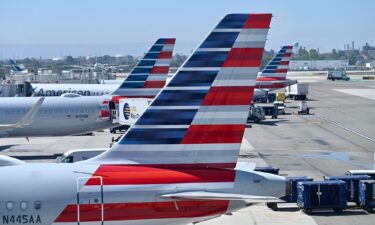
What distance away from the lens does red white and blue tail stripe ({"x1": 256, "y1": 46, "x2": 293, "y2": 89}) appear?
96.2 m

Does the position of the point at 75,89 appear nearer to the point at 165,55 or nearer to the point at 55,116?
the point at 165,55

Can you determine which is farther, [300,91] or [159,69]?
[300,91]

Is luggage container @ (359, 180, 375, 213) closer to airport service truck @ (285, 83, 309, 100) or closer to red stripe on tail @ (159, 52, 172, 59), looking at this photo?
red stripe on tail @ (159, 52, 172, 59)

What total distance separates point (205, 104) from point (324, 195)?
44.1ft

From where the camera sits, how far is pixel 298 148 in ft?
169

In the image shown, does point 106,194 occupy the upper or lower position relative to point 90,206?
upper

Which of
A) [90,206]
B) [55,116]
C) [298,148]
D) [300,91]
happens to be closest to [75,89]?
[55,116]

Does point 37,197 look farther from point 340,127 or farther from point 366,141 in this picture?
point 340,127

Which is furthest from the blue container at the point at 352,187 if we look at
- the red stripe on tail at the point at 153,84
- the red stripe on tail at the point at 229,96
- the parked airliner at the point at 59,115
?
→ the red stripe on tail at the point at 153,84

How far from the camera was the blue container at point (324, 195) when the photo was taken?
28.3 metres

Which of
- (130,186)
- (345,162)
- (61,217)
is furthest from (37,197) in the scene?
(345,162)

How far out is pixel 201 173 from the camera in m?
16.5

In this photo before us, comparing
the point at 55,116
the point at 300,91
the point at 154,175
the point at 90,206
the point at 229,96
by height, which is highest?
the point at 229,96

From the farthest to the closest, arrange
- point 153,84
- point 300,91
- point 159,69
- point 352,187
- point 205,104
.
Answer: point 300,91 → point 159,69 → point 153,84 → point 352,187 → point 205,104
